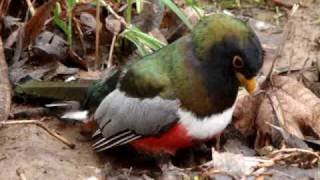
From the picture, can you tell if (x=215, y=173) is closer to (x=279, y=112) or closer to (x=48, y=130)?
(x=279, y=112)

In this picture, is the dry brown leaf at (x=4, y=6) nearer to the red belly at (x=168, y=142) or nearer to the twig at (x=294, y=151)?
the red belly at (x=168, y=142)

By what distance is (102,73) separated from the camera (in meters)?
4.46

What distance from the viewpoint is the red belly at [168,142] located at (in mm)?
3688

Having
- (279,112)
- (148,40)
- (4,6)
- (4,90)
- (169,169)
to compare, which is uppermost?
(4,6)

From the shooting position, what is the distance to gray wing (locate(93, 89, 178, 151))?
12.1 ft

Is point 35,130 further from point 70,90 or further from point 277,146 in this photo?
point 277,146

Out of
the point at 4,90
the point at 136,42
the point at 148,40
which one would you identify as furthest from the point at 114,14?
the point at 4,90

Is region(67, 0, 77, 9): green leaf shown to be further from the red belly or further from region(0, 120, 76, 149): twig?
the red belly

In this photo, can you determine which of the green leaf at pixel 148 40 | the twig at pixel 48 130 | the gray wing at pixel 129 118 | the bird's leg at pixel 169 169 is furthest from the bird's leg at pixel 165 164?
the green leaf at pixel 148 40

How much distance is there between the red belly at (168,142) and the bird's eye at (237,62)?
333 millimetres

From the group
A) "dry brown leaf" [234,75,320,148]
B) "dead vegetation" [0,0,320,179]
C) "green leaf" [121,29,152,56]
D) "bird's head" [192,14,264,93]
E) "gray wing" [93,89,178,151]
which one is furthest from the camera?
"green leaf" [121,29,152,56]

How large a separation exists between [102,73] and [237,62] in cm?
107

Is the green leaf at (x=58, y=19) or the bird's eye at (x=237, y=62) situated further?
the green leaf at (x=58, y=19)

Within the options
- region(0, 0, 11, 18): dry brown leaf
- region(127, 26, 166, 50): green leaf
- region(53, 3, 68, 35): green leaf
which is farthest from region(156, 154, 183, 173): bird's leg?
region(0, 0, 11, 18): dry brown leaf
